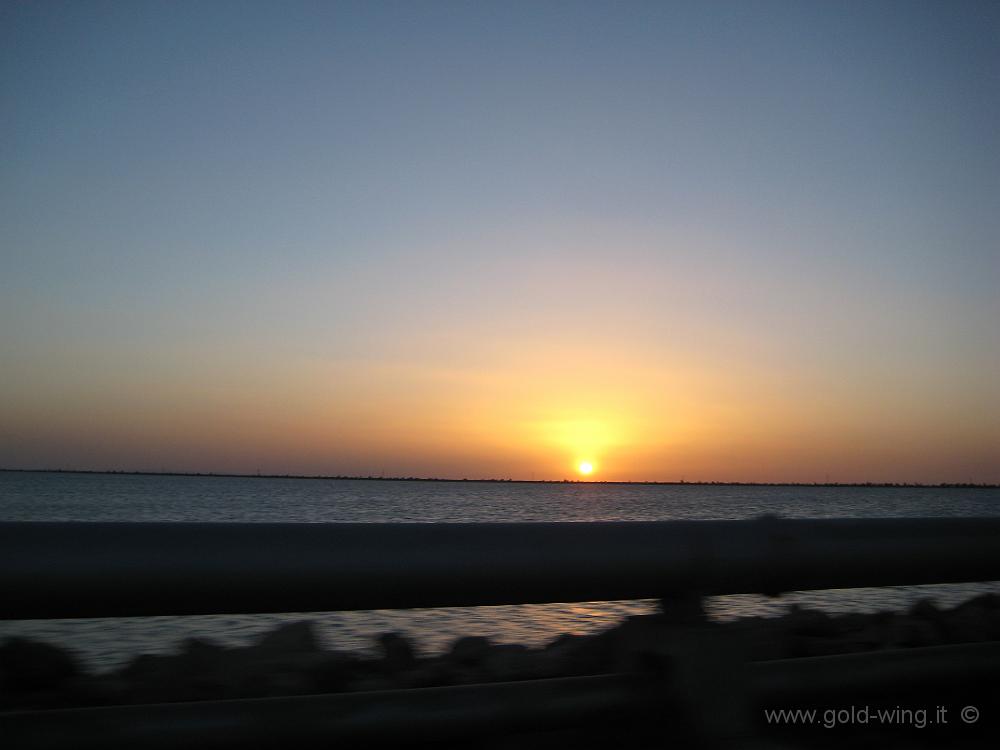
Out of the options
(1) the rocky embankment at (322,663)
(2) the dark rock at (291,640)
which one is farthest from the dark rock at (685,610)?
(2) the dark rock at (291,640)

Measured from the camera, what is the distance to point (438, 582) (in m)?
2.23

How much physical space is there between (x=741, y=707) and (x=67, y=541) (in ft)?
6.62

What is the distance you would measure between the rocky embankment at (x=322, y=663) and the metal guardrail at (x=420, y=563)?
25cm

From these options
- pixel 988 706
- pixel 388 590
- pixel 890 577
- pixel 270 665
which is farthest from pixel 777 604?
pixel 388 590

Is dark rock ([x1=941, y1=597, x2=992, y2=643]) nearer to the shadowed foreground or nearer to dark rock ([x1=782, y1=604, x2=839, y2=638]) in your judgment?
dark rock ([x1=782, y1=604, x2=839, y2=638])

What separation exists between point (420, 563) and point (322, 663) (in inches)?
62.1

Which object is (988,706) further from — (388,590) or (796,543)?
(388,590)

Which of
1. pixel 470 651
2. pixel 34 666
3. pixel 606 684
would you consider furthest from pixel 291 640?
pixel 606 684

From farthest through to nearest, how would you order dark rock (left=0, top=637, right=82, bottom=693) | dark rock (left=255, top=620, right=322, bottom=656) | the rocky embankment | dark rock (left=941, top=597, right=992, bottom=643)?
dark rock (left=941, top=597, right=992, bottom=643) < dark rock (left=255, top=620, right=322, bottom=656) < dark rock (left=0, top=637, right=82, bottom=693) < the rocky embankment

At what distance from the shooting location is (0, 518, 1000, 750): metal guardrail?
203 cm

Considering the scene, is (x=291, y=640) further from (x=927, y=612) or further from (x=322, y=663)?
(x=927, y=612)

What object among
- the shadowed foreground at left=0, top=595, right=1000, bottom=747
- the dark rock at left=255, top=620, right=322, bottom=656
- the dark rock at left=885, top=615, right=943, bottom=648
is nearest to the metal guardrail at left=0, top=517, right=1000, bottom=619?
the shadowed foreground at left=0, top=595, right=1000, bottom=747

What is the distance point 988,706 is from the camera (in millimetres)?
3062

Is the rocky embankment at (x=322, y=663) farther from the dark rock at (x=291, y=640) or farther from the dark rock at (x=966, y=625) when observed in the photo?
the dark rock at (x=966, y=625)
